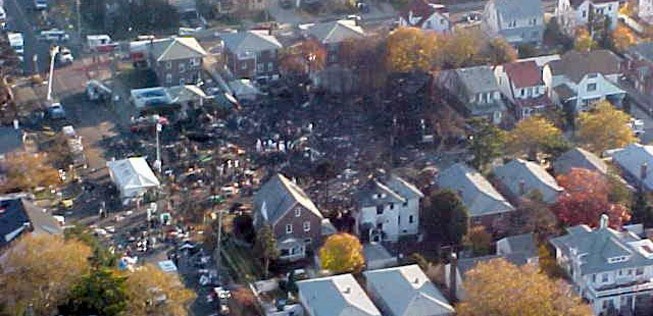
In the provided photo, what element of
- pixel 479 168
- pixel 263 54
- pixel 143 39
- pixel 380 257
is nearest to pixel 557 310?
pixel 380 257

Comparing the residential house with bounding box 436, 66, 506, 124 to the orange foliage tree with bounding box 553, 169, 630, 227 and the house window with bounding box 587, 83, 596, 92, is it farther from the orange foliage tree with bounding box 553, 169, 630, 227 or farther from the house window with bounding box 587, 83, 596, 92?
the orange foliage tree with bounding box 553, 169, 630, 227

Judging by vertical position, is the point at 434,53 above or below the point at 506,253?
above

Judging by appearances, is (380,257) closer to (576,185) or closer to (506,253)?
(506,253)

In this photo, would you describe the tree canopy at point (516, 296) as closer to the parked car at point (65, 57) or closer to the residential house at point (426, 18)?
the residential house at point (426, 18)

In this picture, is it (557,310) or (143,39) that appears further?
(143,39)

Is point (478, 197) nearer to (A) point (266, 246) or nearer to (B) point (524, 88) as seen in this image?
(A) point (266, 246)

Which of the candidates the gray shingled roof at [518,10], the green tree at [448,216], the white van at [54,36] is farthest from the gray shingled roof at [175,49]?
the green tree at [448,216]

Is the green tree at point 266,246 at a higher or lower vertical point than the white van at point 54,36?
lower
